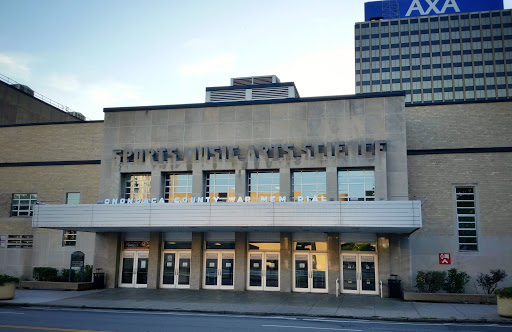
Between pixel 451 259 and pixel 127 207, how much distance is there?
62.9 ft

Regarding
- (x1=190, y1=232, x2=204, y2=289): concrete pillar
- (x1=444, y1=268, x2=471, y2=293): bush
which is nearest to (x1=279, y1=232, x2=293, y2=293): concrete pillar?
(x1=190, y1=232, x2=204, y2=289): concrete pillar

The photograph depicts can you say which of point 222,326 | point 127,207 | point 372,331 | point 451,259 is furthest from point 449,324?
point 127,207

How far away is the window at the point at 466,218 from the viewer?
96.5 feet

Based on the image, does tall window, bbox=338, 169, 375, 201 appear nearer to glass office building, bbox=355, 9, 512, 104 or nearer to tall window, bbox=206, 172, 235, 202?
tall window, bbox=206, 172, 235, 202

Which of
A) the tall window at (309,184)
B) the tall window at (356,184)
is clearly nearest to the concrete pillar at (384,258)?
the tall window at (356,184)

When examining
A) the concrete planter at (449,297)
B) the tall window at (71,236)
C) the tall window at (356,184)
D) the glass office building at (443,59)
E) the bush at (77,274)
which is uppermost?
the glass office building at (443,59)

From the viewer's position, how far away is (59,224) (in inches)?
1142

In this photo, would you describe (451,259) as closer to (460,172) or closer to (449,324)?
(460,172)

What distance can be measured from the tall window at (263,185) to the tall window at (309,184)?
1.18 meters

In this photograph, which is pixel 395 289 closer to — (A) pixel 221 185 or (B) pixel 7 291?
(A) pixel 221 185

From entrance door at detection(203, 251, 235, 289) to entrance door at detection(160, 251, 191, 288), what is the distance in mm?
1262

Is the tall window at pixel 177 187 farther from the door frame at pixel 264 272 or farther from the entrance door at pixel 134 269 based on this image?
the door frame at pixel 264 272

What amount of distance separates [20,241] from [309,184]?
846 inches

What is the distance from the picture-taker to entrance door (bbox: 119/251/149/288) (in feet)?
104
